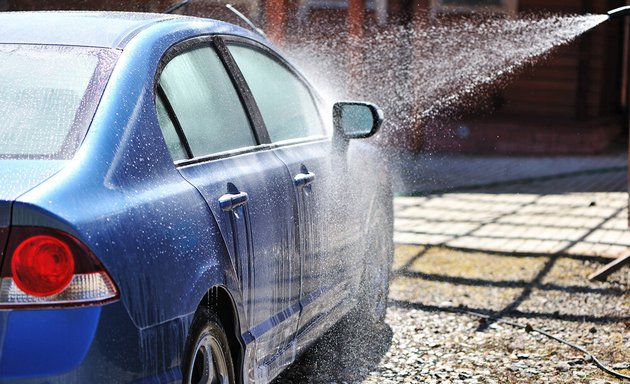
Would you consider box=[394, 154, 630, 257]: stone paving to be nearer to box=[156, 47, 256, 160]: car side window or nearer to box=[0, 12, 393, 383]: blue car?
box=[0, 12, 393, 383]: blue car

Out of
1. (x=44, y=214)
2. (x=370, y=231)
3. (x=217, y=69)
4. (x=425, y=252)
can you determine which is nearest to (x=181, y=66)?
(x=217, y=69)

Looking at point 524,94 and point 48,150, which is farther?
point 524,94

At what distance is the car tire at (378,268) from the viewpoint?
6.02 meters

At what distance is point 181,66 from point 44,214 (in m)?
1.29

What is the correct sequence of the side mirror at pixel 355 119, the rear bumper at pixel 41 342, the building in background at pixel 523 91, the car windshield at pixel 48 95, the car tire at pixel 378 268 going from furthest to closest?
the building in background at pixel 523 91 < the car tire at pixel 378 268 < the side mirror at pixel 355 119 < the car windshield at pixel 48 95 < the rear bumper at pixel 41 342

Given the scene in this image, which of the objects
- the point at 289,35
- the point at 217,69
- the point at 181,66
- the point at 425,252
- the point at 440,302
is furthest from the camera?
the point at 289,35

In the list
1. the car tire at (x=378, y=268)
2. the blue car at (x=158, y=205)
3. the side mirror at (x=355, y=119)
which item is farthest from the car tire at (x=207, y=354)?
the car tire at (x=378, y=268)

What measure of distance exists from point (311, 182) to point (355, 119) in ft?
2.36

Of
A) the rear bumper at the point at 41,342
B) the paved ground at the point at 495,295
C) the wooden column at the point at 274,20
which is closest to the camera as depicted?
the rear bumper at the point at 41,342

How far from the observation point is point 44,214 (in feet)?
9.34

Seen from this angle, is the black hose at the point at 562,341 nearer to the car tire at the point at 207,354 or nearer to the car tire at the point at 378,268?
the car tire at the point at 378,268

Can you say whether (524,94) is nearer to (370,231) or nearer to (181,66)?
(370,231)

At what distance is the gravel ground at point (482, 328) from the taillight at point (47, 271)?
2.50m

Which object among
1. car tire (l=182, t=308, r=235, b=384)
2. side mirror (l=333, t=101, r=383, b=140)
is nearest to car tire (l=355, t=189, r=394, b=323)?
side mirror (l=333, t=101, r=383, b=140)
